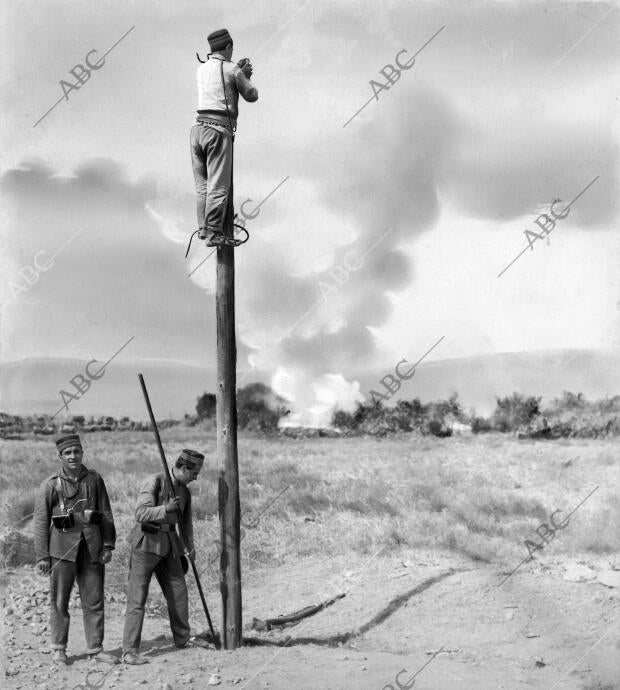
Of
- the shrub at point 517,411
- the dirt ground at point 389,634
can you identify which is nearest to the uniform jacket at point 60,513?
the dirt ground at point 389,634

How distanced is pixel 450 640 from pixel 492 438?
14576 mm

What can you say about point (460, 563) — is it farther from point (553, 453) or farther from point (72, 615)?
point (553, 453)

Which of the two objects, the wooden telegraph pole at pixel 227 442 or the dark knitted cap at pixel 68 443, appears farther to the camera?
Result: the wooden telegraph pole at pixel 227 442

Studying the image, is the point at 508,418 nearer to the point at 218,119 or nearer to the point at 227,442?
the point at 227,442

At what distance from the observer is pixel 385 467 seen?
66.2ft

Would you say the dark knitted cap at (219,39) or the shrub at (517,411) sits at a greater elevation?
the dark knitted cap at (219,39)

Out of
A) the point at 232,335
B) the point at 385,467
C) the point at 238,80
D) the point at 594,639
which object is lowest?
the point at 594,639

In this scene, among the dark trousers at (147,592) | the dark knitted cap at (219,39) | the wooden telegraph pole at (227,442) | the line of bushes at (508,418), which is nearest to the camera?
the dark trousers at (147,592)

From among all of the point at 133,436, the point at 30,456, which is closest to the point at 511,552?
the point at 30,456

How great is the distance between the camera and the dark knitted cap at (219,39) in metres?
8.34

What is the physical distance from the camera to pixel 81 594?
833cm

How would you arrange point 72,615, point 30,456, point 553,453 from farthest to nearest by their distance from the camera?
1. point 553,453
2. point 30,456
3. point 72,615

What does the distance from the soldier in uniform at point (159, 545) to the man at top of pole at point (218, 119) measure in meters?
2.26

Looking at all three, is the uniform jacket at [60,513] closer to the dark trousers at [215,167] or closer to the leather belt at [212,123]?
the dark trousers at [215,167]
